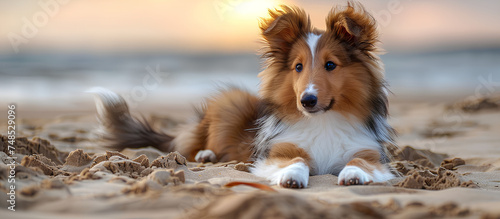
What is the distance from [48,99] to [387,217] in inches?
465

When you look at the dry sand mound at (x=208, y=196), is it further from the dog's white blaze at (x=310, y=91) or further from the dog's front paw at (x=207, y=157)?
the dog's front paw at (x=207, y=157)

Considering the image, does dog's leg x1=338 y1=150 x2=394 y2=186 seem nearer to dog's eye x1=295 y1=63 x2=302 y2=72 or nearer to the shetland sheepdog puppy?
the shetland sheepdog puppy

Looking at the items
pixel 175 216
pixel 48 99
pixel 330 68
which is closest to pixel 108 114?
pixel 330 68

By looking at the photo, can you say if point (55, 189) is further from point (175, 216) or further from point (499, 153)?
point (499, 153)

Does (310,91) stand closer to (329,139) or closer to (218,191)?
(329,139)

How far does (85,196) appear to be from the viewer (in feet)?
9.23

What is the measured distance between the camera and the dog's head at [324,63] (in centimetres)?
429

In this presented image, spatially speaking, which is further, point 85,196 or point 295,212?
point 85,196

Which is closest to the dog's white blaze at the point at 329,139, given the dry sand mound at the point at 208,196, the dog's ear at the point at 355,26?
the dry sand mound at the point at 208,196

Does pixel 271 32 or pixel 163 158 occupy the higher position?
pixel 271 32

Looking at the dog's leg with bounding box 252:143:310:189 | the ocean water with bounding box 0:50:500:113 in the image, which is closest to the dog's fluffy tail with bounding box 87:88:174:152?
the dog's leg with bounding box 252:143:310:189

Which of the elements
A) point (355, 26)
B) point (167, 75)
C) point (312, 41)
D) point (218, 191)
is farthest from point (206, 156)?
point (167, 75)

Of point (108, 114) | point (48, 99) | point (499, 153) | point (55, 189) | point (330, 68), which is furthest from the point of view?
point (48, 99)

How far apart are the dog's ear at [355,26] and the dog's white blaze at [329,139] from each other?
72 centimetres
